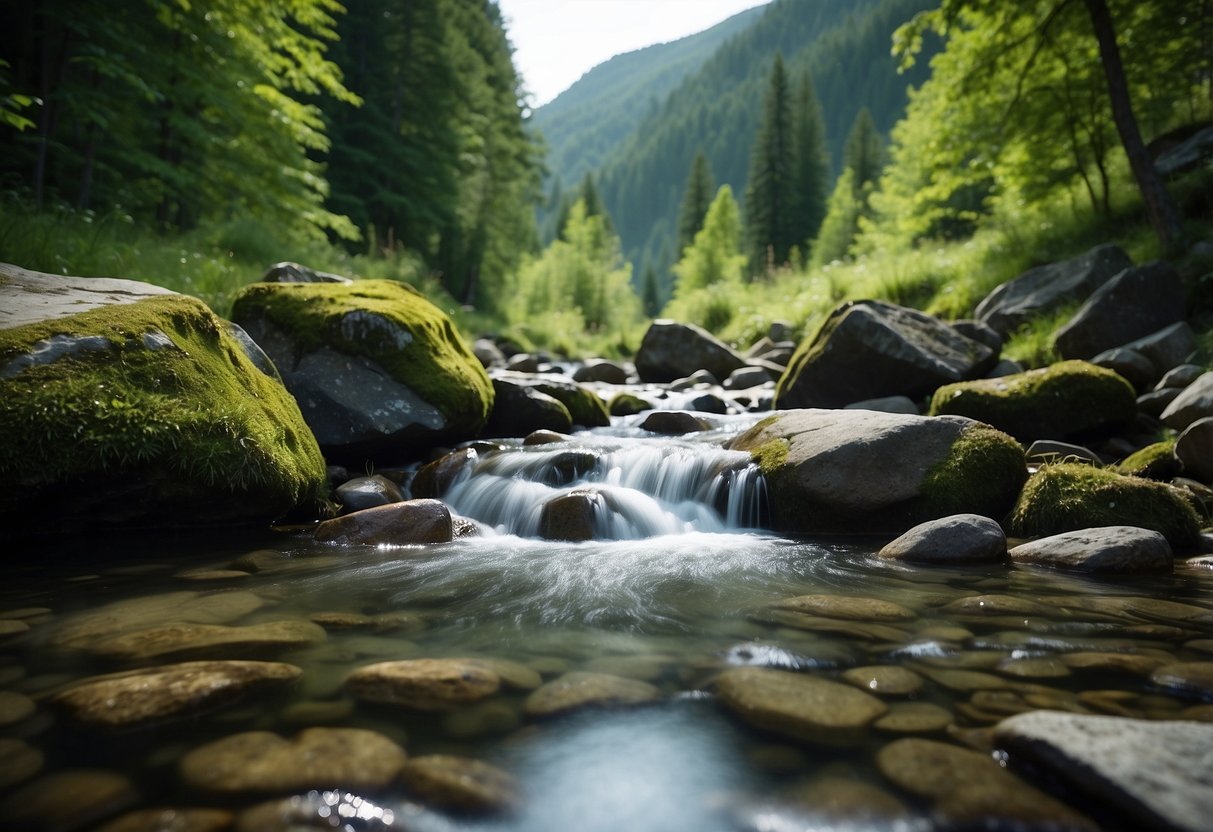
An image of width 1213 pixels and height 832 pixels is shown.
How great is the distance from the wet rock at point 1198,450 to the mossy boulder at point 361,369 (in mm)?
5541

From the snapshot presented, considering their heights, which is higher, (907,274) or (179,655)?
(907,274)

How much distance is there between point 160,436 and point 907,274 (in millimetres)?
13355

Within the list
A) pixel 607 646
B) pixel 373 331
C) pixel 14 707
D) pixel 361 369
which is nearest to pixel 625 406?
pixel 373 331

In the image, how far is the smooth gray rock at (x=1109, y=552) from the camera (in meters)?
3.57

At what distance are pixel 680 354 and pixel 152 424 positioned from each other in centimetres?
1033

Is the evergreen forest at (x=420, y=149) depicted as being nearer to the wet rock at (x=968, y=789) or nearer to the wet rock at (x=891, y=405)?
the wet rock at (x=891, y=405)

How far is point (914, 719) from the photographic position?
193cm

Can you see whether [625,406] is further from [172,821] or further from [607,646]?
[172,821]

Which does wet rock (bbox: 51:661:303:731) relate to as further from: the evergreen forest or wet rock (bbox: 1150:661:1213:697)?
the evergreen forest

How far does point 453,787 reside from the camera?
1.60m

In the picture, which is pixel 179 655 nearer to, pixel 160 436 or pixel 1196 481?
pixel 160 436

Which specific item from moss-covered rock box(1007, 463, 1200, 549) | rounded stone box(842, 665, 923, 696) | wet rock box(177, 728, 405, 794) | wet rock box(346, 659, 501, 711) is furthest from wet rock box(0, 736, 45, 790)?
moss-covered rock box(1007, 463, 1200, 549)

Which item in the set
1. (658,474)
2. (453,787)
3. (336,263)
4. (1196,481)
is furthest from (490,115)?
(453,787)

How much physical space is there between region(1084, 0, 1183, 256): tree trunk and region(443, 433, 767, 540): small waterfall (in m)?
6.96
